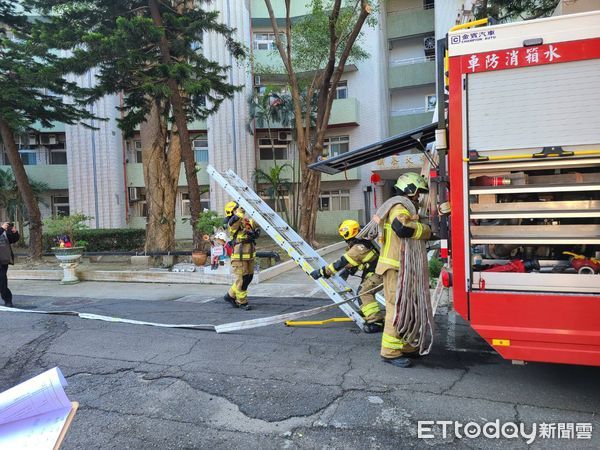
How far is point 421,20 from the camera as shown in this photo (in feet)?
74.8

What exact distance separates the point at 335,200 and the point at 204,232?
13.7 metres

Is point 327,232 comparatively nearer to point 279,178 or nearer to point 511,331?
point 279,178

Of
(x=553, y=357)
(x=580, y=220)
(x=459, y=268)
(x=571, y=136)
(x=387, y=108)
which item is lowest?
(x=553, y=357)

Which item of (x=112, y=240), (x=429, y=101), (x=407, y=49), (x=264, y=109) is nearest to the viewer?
(x=112, y=240)

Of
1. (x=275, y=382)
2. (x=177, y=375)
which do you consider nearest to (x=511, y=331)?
(x=275, y=382)

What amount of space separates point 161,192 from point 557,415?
37.6 ft

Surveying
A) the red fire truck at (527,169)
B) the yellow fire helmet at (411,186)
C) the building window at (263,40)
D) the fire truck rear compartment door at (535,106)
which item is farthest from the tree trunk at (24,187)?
the building window at (263,40)

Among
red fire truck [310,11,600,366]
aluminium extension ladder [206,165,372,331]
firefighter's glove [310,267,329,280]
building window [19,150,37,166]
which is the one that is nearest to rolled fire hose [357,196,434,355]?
red fire truck [310,11,600,366]

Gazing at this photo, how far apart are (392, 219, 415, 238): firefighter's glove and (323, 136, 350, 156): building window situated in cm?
1965

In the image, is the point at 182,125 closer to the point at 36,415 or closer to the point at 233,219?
the point at 233,219

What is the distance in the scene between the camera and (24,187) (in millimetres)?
12891

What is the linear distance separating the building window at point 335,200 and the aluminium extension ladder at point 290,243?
16.8 metres

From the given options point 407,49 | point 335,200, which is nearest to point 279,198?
point 335,200

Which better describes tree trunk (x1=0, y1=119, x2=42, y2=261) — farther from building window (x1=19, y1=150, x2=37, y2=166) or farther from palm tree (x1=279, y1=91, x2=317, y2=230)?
building window (x1=19, y1=150, x2=37, y2=166)
